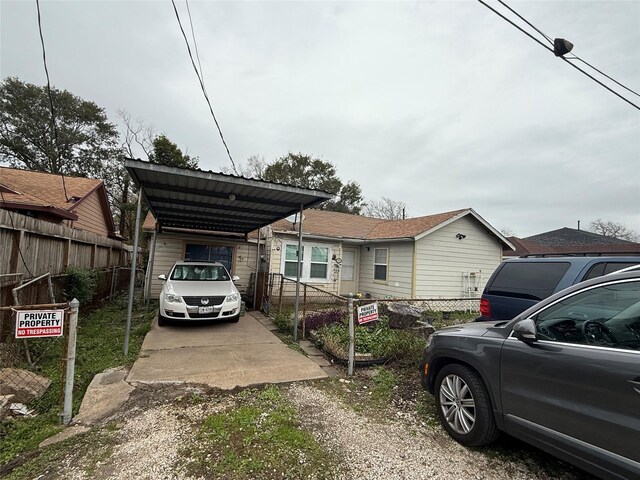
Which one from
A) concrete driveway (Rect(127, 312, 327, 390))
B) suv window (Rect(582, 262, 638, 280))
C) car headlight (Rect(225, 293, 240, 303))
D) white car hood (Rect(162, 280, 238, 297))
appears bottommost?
concrete driveway (Rect(127, 312, 327, 390))

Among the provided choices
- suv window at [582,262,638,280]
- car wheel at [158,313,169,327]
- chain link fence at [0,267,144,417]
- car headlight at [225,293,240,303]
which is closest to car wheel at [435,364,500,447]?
suv window at [582,262,638,280]

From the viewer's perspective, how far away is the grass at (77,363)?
291 centimetres

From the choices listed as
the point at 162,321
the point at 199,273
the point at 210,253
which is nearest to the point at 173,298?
the point at 162,321

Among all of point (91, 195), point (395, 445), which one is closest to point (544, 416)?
point (395, 445)

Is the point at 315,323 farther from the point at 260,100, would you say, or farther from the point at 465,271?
the point at 465,271

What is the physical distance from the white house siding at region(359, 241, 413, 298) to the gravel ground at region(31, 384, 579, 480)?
7984 mm

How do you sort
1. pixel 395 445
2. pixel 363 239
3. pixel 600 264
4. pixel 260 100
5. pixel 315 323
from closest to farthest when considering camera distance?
1. pixel 395 445
2. pixel 600 264
3. pixel 315 323
4. pixel 260 100
5. pixel 363 239

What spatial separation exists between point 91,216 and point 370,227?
1380 cm

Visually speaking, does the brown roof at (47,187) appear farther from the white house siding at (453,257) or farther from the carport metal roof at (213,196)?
the white house siding at (453,257)

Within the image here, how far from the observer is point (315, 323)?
278 inches

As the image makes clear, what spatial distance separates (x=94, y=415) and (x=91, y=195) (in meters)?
15.4

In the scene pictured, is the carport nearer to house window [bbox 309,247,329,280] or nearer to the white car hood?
the white car hood

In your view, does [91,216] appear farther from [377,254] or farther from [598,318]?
[598,318]

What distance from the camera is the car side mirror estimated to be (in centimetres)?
235
